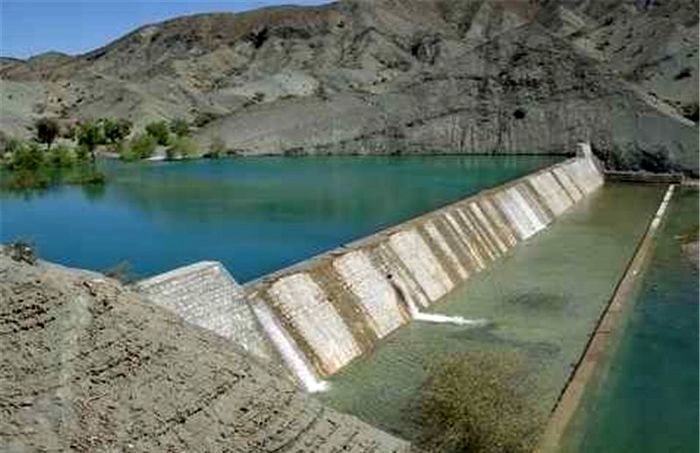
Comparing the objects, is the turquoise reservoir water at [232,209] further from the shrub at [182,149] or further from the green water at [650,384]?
the green water at [650,384]

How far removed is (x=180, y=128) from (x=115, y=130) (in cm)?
570

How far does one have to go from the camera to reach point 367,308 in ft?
64.9

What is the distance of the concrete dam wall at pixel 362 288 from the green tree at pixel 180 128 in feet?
178

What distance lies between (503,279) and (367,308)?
24.2 feet

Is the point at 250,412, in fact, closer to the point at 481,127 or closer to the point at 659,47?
the point at 481,127

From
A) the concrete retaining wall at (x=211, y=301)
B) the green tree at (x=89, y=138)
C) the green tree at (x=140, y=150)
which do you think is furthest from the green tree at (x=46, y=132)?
the concrete retaining wall at (x=211, y=301)

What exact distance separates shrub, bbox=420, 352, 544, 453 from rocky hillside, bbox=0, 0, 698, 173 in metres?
45.5

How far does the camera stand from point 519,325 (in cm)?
2112

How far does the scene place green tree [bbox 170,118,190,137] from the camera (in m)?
82.8

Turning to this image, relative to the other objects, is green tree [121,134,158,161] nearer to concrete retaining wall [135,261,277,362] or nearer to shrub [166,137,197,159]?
shrub [166,137,197,159]

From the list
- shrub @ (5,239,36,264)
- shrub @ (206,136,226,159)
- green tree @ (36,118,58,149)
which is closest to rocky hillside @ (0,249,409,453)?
shrub @ (5,239,36,264)

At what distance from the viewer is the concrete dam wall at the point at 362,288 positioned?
53.9 feet

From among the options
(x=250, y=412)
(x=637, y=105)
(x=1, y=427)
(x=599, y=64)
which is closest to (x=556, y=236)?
(x=250, y=412)

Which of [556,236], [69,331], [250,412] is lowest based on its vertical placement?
[556,236]
